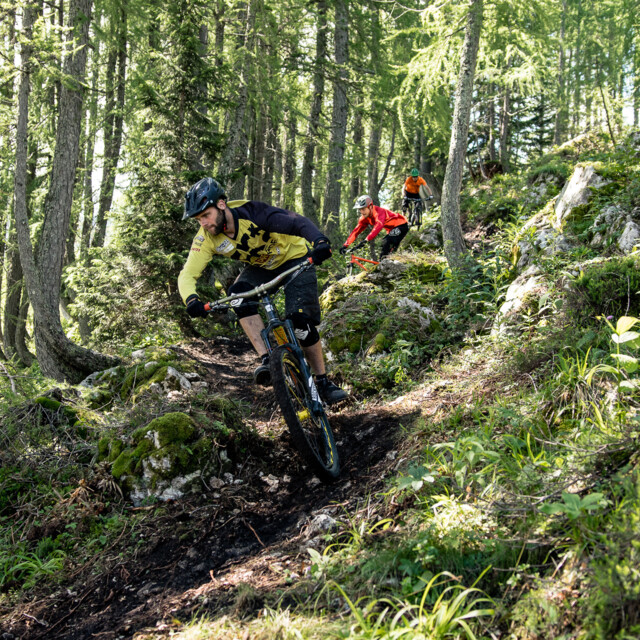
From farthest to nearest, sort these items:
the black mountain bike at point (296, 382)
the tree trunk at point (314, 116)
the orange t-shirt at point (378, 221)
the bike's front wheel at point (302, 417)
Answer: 1. the tree trunk at point (314, 116)
2. the orange t-shirt at point (378, 221)
3. the black mountain bike at point (296, 382)
4. the bike's front wheel at point (302, 417)

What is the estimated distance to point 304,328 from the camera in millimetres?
4613

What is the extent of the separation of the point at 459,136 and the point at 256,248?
550 cm

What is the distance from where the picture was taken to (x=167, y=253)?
958cm

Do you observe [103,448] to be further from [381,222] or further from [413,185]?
[413,185]

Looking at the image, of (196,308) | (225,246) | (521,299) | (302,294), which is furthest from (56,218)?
(521,299)

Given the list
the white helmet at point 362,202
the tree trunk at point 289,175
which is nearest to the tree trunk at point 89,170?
the tree trunk at point 289,175

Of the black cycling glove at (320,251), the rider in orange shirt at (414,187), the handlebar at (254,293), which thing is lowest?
the handlebar at (254,293)

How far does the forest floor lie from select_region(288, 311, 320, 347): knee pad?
108 cm

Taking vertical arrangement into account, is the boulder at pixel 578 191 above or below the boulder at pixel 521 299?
above

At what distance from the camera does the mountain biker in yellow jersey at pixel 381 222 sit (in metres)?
9.85

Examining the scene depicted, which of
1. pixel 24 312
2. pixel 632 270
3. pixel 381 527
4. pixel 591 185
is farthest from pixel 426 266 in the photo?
pixel 24 312

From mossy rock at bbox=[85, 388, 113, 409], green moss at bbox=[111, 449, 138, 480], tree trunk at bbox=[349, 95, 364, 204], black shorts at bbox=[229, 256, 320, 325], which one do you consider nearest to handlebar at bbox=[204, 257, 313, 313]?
black shorts at bbox=[229, 256, 320, 325]

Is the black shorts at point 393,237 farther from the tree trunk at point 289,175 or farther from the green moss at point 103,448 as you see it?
the green moss at point 103,448

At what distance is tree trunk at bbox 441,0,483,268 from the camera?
7949mm
